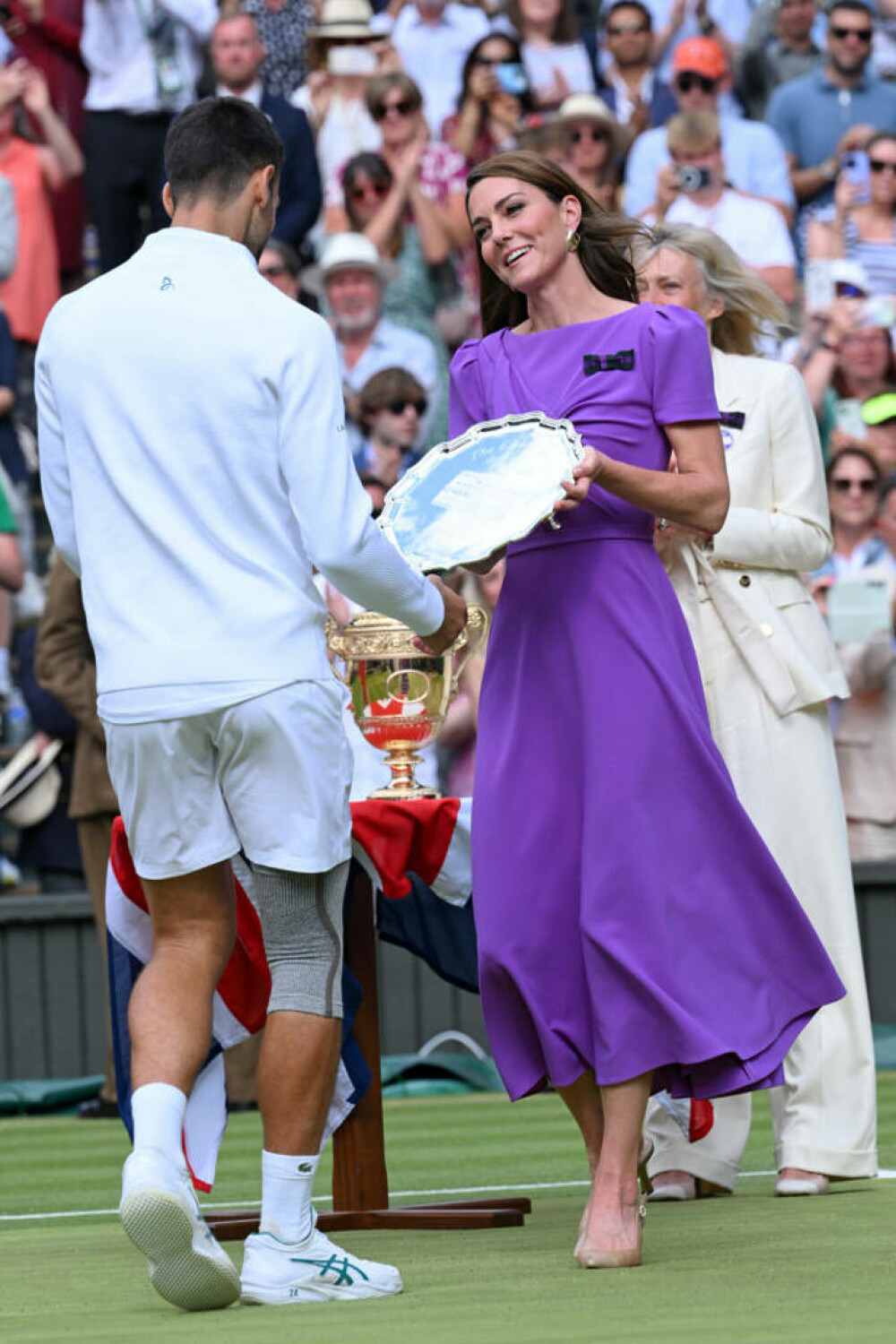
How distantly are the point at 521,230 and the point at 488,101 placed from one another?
27.8ft

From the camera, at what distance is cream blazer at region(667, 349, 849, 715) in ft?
18.8

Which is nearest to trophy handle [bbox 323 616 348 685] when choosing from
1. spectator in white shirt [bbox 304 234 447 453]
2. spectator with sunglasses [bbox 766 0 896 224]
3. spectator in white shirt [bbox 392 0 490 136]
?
spectator in white shirt [bbox 304 234 447 453]

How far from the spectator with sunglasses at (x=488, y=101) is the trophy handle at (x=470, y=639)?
24.0 feet

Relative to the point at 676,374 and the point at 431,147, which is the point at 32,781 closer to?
the point at 431,147

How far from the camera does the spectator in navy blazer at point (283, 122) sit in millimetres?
12406

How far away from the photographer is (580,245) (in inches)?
192

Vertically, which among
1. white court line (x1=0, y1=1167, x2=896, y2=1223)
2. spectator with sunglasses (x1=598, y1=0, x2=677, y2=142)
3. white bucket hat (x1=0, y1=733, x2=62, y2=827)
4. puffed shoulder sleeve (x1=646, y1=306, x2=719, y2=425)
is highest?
spectator with sunglasses (x1=598, y1=0, x2=677, y2=142)

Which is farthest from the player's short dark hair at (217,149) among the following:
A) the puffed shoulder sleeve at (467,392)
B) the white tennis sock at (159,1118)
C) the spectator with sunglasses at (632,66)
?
the spectator with sunglasses at (632,66)

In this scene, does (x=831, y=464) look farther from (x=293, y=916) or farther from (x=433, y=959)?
(x=293, y=916)

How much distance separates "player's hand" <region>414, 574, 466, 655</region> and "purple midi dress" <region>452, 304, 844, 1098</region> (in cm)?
20

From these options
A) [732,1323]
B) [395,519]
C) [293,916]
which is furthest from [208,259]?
[732,1323]

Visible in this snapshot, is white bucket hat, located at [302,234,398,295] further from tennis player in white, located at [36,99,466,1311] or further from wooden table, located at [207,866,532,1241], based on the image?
tennis player in white, located at [36,99,466,1311]

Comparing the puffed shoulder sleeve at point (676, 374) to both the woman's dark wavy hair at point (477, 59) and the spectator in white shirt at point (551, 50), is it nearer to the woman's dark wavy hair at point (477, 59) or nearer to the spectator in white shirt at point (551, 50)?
the woman's dark wavy hair at point (477, 59)

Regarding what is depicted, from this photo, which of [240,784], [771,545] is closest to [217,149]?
[240,784]
